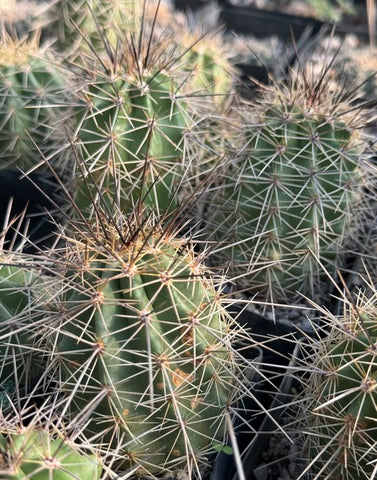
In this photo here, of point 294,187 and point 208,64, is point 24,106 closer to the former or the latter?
point 208,64

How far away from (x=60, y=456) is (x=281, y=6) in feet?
17.9

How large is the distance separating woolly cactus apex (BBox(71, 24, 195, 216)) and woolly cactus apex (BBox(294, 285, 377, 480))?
58cm

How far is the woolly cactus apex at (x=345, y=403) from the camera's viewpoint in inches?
35.9

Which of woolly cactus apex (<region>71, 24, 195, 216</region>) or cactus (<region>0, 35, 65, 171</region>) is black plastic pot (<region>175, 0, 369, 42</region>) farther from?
woolly cactus apex (<region>71, 24, 195, 216</region>)

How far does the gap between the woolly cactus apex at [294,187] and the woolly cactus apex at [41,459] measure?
0.73 meters

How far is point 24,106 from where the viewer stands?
1.83m

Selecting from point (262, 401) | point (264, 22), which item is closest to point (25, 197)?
point (262, 401)

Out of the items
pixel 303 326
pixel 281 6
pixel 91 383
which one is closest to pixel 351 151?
pixel 303 326

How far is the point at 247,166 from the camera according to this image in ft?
4.93

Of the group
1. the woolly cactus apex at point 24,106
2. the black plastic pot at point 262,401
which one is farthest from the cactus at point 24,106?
the black plastic pot at point 262,401

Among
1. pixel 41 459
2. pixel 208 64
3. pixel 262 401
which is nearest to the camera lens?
pixel 41 459

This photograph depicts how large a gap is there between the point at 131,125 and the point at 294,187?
45cm

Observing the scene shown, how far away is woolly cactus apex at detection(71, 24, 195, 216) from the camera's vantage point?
1383 millimetres

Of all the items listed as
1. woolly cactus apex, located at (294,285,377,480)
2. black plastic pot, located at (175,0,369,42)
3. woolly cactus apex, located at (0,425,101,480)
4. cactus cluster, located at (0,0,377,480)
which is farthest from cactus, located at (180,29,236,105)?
black plastic pot, located at (175,0,369,42)
